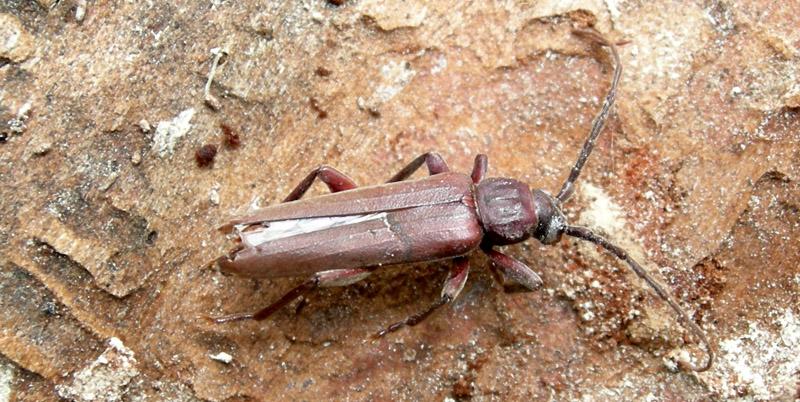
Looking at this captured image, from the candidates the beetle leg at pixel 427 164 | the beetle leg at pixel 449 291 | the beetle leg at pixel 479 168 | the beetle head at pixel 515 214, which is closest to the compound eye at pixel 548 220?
the beetle head at pixel 515 214

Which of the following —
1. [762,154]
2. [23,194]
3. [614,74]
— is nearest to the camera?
[23,194]

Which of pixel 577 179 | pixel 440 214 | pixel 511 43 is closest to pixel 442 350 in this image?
pixel 440 214

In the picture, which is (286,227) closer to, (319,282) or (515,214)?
(319,282)

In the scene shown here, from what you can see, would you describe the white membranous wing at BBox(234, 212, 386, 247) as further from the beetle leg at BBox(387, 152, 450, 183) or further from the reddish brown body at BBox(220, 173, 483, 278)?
the beetle leg at BBox(387, 152, 450, 183)

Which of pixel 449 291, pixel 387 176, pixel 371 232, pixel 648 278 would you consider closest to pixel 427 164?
pixel 387 176

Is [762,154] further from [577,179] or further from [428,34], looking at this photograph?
[428,34]
